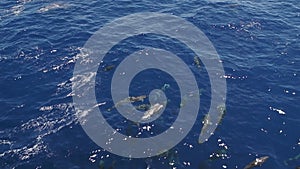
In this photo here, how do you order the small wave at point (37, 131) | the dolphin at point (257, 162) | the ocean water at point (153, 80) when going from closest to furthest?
1. the dolphin at point (257, 162)
2. the ocean water at point (153, 80)
3. the small wave at point (37, 131)

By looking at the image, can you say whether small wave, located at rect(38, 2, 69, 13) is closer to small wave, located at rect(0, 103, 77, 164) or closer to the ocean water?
the ocean water

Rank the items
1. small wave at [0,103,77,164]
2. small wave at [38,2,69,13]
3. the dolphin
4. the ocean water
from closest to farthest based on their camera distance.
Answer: the dolphin → the ocean water → small wave at [0,103,77,164] → small wave at [38,2,69,13]

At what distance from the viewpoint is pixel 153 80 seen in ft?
167

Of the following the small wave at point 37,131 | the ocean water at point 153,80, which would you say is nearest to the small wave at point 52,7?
the ocean water at point 153,80

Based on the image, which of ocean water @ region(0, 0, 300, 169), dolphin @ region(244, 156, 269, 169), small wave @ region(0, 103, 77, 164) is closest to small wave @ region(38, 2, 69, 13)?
ocean water @ region(0, 0, 300, 169)

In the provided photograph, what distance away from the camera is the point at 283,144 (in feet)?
137

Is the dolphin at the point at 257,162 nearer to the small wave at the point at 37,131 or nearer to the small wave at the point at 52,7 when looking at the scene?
the small wave at the point at 37,131

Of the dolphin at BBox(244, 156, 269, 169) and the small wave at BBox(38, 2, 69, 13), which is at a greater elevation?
the small wave at BBox(38, 2, 69, 13)

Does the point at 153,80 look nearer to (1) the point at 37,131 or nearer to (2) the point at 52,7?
(1) the point at 37,131

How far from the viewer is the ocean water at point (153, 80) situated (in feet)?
132

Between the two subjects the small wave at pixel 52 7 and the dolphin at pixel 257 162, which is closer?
the dolphin at pixel 257 162

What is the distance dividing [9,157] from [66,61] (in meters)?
18.4

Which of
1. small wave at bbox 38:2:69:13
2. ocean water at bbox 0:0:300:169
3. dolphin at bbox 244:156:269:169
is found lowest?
dolphin at bbox 244:156:269:169

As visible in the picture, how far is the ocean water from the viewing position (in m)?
40.3
